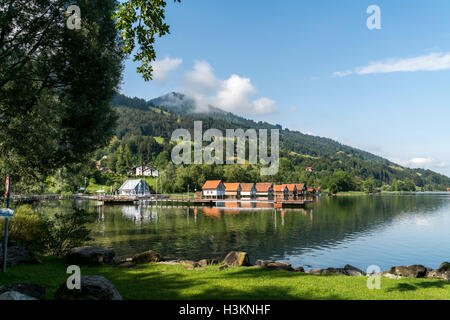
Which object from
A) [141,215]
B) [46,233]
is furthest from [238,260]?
[141,215]

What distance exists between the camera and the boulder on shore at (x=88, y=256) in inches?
578

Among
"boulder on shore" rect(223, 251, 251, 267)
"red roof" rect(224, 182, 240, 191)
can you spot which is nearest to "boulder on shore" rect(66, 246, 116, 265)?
"boulder on shore" rect(223, 251, 251, 267)

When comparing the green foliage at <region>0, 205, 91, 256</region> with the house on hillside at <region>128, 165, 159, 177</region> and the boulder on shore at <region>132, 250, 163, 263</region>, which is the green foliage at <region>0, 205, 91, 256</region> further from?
A: the house on hillside at <region>128, 165, 159, 177</region>

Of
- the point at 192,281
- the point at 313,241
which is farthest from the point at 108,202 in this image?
the point at 192,281

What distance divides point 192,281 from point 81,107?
1067cm

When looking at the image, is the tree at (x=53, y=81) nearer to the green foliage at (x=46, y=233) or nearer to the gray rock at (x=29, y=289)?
the green foliage at (x=46, y=233)

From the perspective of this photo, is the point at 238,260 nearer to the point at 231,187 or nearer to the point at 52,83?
the point at 52,83

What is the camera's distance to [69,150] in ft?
57.3

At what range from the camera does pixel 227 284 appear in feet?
37.7

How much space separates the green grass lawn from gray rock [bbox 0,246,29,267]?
519 millimetres

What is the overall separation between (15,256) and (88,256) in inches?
124

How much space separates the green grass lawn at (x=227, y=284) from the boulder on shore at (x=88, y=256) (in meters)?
0.62

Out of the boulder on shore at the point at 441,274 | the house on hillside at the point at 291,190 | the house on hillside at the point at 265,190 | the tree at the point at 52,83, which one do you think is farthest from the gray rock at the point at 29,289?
the house on hillside at the point at 291,190

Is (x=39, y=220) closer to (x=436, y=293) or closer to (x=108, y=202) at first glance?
(x=436, y=293)
